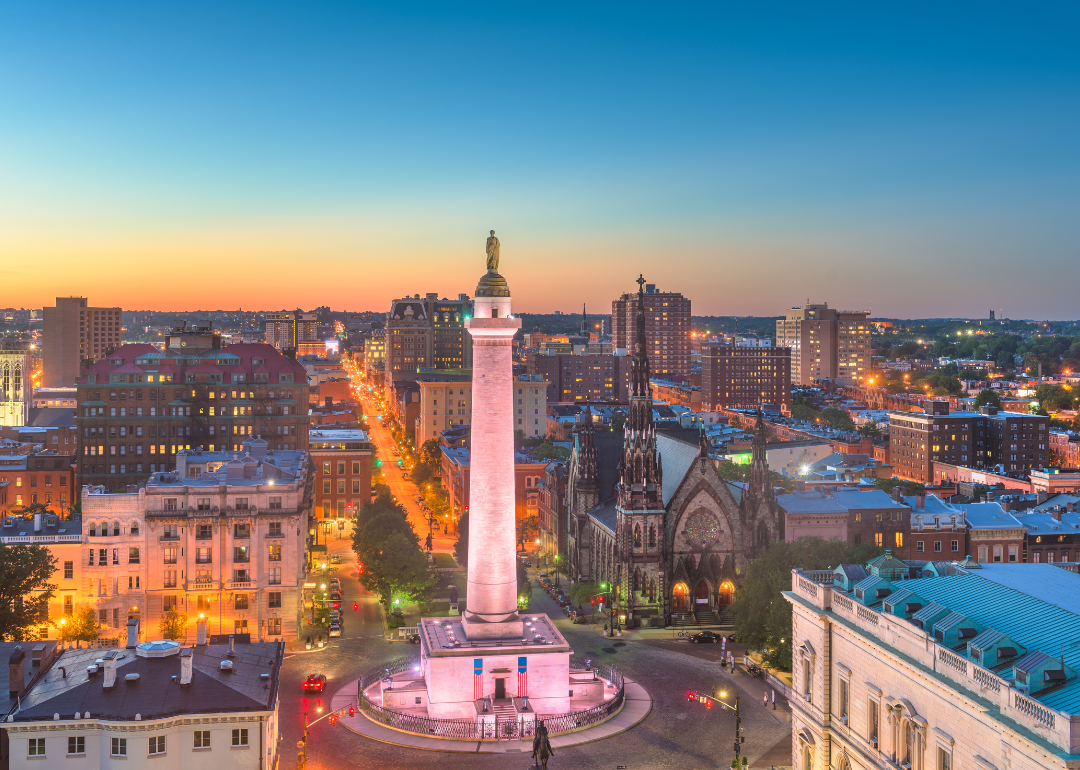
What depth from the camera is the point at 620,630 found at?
93.5 metres

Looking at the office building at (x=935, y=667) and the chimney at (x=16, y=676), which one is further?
the chimney at (x=16, y=676)

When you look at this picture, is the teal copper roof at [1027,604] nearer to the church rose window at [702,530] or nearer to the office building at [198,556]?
the church rose window at [702,530]

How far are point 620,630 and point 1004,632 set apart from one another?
50266 millimetres

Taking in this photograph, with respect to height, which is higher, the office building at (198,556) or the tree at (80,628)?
the office building at (198,556)

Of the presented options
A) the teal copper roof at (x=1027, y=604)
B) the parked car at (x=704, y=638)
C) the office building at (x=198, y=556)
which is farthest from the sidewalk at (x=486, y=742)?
the teal copper roof at (x=1027, y=604)

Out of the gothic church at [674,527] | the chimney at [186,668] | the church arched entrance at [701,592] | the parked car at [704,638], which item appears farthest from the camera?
the church arched entrance at [701,592]

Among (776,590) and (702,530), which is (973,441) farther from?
(776,590)

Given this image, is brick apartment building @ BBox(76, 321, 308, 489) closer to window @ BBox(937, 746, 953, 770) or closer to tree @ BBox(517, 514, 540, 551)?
tree @ BBox(517, 514, 540, 551)

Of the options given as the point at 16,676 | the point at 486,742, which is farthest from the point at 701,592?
the point at 16,676

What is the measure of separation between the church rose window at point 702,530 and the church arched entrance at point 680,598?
3787 millimetres

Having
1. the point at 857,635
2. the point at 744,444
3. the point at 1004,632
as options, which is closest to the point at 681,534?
the point at 857,635

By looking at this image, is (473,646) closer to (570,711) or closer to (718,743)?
(570,711)

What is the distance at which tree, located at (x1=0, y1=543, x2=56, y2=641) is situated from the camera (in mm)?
77562

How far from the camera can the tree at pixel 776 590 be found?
250 ft
